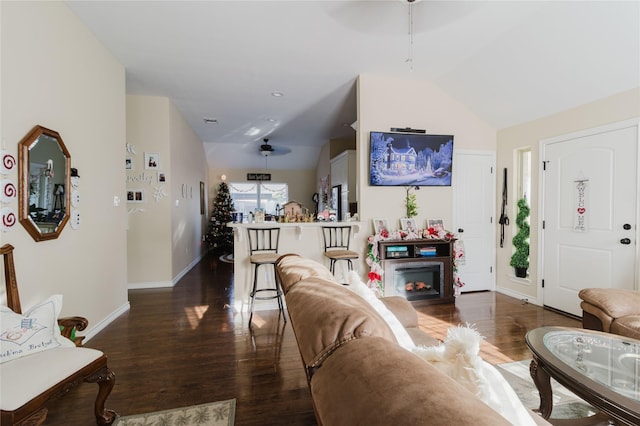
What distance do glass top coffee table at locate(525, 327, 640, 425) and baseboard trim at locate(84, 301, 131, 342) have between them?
378 centimetres

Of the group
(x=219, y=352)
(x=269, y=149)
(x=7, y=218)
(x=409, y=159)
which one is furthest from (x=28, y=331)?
(x=269, y=149)

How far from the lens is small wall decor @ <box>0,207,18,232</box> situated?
200 centimetres

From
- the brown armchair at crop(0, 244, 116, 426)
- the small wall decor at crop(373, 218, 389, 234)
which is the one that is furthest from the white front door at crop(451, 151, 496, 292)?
the brown armchair at crop(0, 244, 116, 426)

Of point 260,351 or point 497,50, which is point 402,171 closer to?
point 497,50

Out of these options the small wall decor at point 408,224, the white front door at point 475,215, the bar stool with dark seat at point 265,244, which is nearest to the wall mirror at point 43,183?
the bar stool with dark seat at point 265,244

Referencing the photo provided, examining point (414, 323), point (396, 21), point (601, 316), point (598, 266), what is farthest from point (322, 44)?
point (598, 266)

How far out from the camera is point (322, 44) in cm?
335

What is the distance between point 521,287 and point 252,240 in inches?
155

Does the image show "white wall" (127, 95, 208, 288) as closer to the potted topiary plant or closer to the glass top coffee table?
the glass top coffee table

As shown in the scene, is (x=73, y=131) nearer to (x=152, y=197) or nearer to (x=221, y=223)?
(x=152, y=197)

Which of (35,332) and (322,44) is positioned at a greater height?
(322,44)

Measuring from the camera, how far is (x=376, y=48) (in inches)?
137

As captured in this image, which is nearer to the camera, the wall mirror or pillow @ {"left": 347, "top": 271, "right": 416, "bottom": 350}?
pillow @ {"left": 347, "top": 271, "right": 416, "bottom": 350}

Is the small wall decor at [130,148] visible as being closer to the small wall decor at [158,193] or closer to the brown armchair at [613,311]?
the small wall decor at [158,193]
